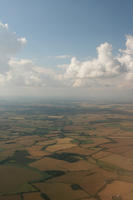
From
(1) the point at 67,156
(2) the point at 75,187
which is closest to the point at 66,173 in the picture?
(2) the point at 75,187

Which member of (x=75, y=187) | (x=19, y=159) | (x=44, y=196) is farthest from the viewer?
(x=19, y=159)

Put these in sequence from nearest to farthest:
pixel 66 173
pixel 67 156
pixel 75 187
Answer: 1. pixel 75 187
2. pixel 66 173
3. pixel 67 156

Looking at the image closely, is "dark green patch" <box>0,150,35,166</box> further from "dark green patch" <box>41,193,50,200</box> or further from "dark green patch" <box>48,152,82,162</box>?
"dark green patch" <box>41,193,50,200</box>

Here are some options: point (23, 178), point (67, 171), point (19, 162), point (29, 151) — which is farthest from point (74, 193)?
point (29, 151)

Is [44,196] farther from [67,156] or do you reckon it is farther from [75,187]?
[67,156]

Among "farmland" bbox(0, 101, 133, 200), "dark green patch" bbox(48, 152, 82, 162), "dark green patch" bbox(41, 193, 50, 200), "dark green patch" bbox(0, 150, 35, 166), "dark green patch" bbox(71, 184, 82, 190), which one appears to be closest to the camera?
"dark green patch" bbox(41, 193, 50, 200)

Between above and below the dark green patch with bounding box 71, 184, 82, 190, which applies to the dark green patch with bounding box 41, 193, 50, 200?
Result: above

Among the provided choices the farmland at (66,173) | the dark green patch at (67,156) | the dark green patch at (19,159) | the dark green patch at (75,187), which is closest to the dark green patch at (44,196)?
the farmland at (66,173)

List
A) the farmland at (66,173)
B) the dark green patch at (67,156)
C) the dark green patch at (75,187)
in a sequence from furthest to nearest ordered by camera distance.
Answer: the dark green patch at (67,156)
the dark green patch at (75,187)
the farmland at (66,173)

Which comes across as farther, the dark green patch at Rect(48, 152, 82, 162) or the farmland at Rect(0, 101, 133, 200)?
the dark green patch at Rect(48, 152, 82, 162)

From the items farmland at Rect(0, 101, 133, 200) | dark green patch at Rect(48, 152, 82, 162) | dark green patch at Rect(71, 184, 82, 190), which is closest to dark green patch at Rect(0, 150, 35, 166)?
farmland at Rect(0, 101, 133, 200)

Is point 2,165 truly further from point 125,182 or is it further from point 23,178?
point 125,182

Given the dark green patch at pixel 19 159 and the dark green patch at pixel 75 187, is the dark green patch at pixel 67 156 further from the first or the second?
the dark green patch at pixel 75 187
